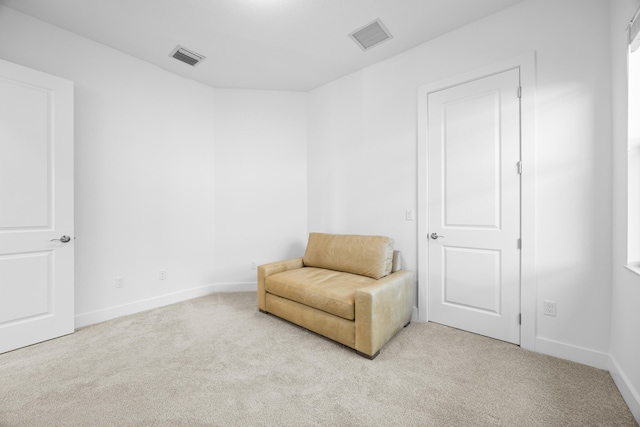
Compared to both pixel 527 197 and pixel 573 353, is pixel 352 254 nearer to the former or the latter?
pixel 527 197

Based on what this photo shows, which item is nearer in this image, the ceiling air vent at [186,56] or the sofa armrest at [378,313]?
the sofa armrest at [378,313]

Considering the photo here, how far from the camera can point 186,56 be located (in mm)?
3041

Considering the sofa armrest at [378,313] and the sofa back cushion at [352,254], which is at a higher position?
the sofa back cushion at [352,254]

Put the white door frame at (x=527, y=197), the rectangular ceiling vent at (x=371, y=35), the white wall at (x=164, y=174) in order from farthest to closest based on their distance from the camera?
1. the white wall at (x=164, y=174)
2. the rectangular ceiling vent at (x=371, y=35)
3. the white door frame at (x=527, y=197)

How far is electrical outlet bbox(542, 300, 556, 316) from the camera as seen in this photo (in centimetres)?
208

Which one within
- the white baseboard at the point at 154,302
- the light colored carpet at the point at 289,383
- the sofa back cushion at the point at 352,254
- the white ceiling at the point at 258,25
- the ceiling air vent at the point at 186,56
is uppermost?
the ceiling air vent at the point at 186,56

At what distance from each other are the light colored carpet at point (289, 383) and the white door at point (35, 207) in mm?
254

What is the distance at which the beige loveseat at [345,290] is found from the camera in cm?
206

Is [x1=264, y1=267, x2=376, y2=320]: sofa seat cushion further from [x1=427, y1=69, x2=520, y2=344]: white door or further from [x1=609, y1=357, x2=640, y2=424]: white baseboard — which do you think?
[x1=609, y1=357, x2=640, y2=424]: white baseboard

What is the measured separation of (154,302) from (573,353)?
4087mm

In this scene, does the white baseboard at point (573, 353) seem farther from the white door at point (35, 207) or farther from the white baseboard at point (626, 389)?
the white door at point (35, 207)

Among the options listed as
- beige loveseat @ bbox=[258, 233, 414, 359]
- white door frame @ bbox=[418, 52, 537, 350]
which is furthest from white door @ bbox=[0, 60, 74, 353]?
white door frame @ bbox=[418, 52, 537, 350]

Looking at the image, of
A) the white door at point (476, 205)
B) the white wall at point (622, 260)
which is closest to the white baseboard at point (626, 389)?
the white wall at point (622, 260)

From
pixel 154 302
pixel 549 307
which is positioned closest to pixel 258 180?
pixel 154 302
